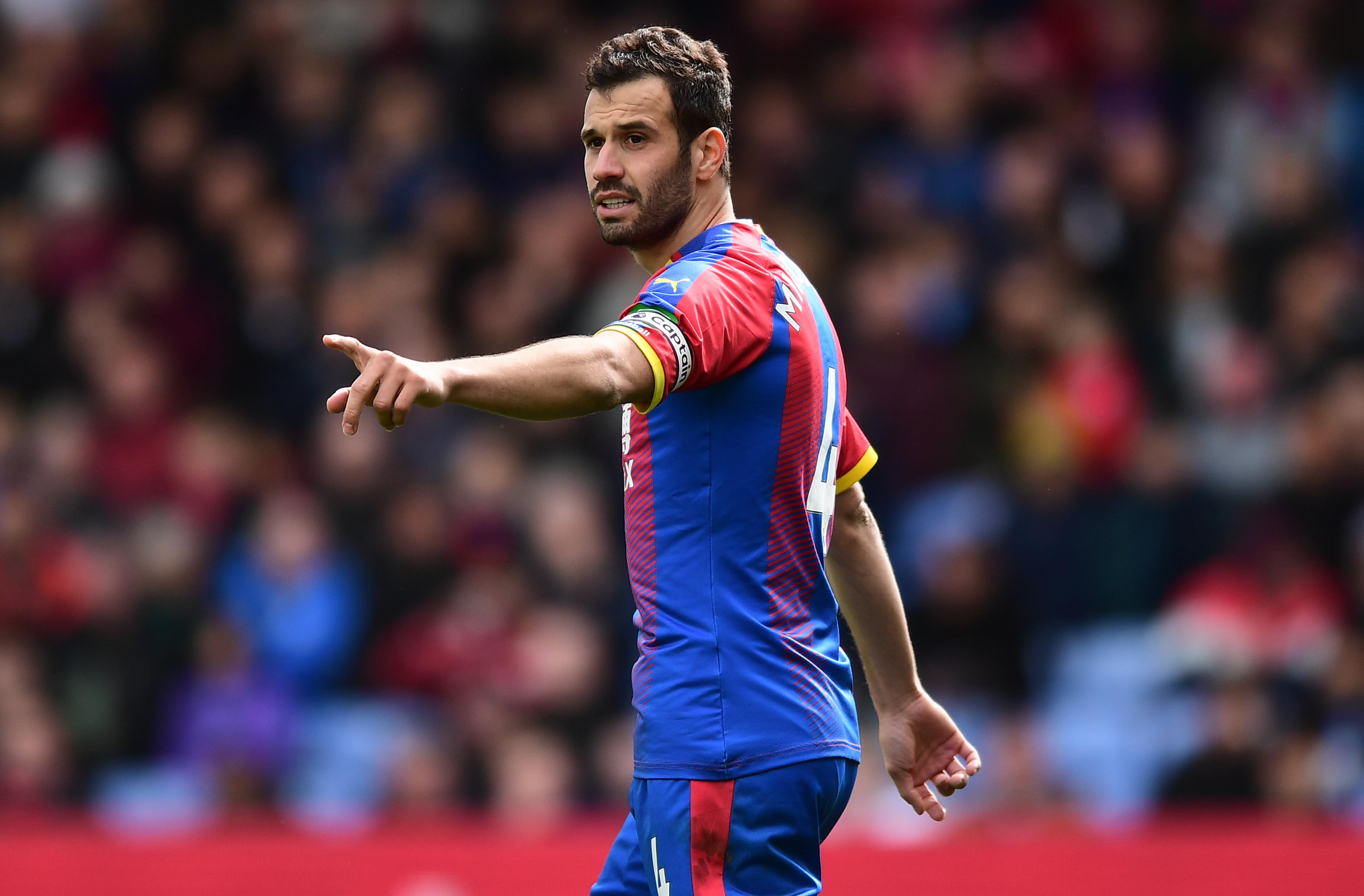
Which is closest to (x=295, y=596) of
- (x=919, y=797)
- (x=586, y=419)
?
(x=586, y=419)

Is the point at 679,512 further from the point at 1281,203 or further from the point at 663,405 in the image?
the point at 1281,203

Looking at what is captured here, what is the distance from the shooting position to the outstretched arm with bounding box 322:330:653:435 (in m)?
3.06

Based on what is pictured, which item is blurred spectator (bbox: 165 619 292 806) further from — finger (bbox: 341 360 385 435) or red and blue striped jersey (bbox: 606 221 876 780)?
finger (bbox: 341 360 385 435)

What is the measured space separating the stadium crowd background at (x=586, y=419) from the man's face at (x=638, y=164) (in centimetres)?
460

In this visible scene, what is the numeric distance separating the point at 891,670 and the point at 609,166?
140cm

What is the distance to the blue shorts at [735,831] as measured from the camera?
364cm

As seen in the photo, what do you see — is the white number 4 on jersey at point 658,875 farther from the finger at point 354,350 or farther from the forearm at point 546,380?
the finger at point 354,350

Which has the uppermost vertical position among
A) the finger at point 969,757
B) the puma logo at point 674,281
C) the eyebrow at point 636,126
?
the eyebrow at point 636,126

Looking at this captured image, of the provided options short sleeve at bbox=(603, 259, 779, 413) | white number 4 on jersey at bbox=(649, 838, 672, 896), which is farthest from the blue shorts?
short sleeve at bbox=(603, 259, 779, 413)

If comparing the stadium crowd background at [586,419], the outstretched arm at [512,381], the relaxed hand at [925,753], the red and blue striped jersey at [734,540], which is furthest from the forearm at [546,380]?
the stadium crowd background at [586,419]

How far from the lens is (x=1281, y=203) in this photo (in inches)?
397

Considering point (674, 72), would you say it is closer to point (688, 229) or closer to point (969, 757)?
point (688, 229)

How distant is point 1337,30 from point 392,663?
263 inches

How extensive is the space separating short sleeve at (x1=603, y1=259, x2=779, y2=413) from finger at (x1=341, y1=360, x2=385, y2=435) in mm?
482
